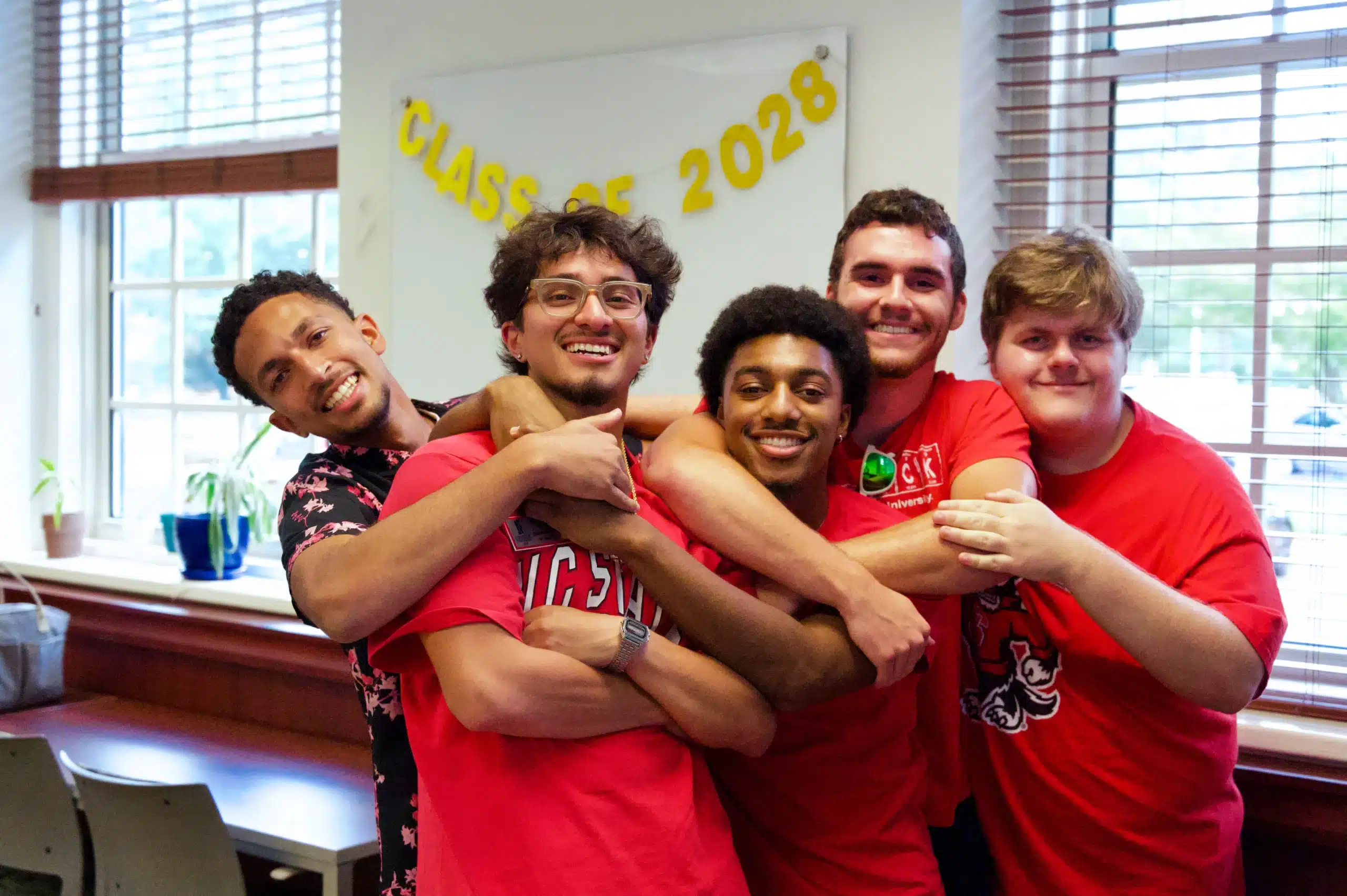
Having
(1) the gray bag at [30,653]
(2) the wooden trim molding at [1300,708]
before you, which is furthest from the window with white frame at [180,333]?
(2) the wooden trim molding at [1300,708]

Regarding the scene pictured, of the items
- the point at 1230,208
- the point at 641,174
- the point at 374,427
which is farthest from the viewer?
the point at 641,174

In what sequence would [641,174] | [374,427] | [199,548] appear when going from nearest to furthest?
[374,427] → [641,174] → [199,548]

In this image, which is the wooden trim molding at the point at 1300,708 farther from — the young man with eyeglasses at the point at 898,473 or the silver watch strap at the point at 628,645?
the silver watch strap at the point at 628,645

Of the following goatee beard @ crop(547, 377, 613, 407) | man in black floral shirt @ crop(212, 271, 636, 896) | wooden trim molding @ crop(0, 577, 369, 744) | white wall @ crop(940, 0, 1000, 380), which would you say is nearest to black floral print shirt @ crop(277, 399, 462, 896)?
man in black floral shirt @ crop(212, 271, 636, 896)

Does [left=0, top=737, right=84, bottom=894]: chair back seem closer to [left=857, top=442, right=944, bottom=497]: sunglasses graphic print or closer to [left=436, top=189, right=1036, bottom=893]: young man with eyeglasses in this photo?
[left=436, top=189, right=1036, bottom=893]: young man with eyeglasses

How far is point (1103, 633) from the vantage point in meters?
1.53

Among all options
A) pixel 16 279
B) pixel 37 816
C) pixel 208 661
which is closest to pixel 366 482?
pixel 37 816

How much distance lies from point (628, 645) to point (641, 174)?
1723 mm

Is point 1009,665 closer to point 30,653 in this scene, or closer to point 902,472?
point 902,472

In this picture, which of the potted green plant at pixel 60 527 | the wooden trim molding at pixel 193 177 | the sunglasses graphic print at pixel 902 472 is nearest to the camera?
the sunglasses graphic print at pixel 902 472

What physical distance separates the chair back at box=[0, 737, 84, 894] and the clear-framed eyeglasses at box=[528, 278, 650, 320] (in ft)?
5.87

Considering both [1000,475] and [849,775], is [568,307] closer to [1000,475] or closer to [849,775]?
[1000,475]

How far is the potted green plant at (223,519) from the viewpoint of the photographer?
12.0 ft

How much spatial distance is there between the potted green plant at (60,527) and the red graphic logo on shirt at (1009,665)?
3.54 metres
